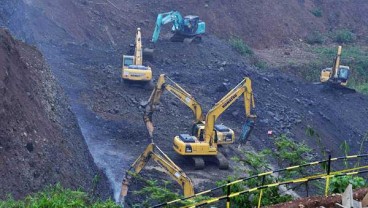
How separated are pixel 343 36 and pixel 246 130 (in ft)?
83.5

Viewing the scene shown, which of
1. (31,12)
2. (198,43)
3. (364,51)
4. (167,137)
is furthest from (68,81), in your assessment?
(364,51)

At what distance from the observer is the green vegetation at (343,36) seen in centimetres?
4672

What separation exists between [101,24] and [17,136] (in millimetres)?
23906

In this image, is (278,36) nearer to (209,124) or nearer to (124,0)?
(124,0)

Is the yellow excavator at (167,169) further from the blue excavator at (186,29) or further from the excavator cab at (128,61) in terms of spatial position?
the blue excavator at (186,29)

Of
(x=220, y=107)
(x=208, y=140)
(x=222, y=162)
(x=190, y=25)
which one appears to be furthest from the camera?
(x=190, y=25)

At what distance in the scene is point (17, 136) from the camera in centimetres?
1641

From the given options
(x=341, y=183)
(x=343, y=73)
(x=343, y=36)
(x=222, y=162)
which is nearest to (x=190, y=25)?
(x=343, y=73)

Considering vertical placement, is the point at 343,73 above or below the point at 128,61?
below

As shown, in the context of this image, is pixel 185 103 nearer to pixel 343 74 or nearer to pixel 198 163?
pixel 198 163

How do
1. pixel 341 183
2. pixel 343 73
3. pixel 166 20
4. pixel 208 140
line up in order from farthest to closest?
pixel 166 20, pixel 343 73, pixel 208 140, pixel 341 183

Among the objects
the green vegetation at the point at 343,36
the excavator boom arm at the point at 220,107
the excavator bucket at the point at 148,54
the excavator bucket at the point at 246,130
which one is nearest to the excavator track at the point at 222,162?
the excavator boom arm at the point at 220,107

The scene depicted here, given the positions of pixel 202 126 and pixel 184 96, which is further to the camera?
pixel 184 96

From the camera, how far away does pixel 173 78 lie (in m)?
32.3
